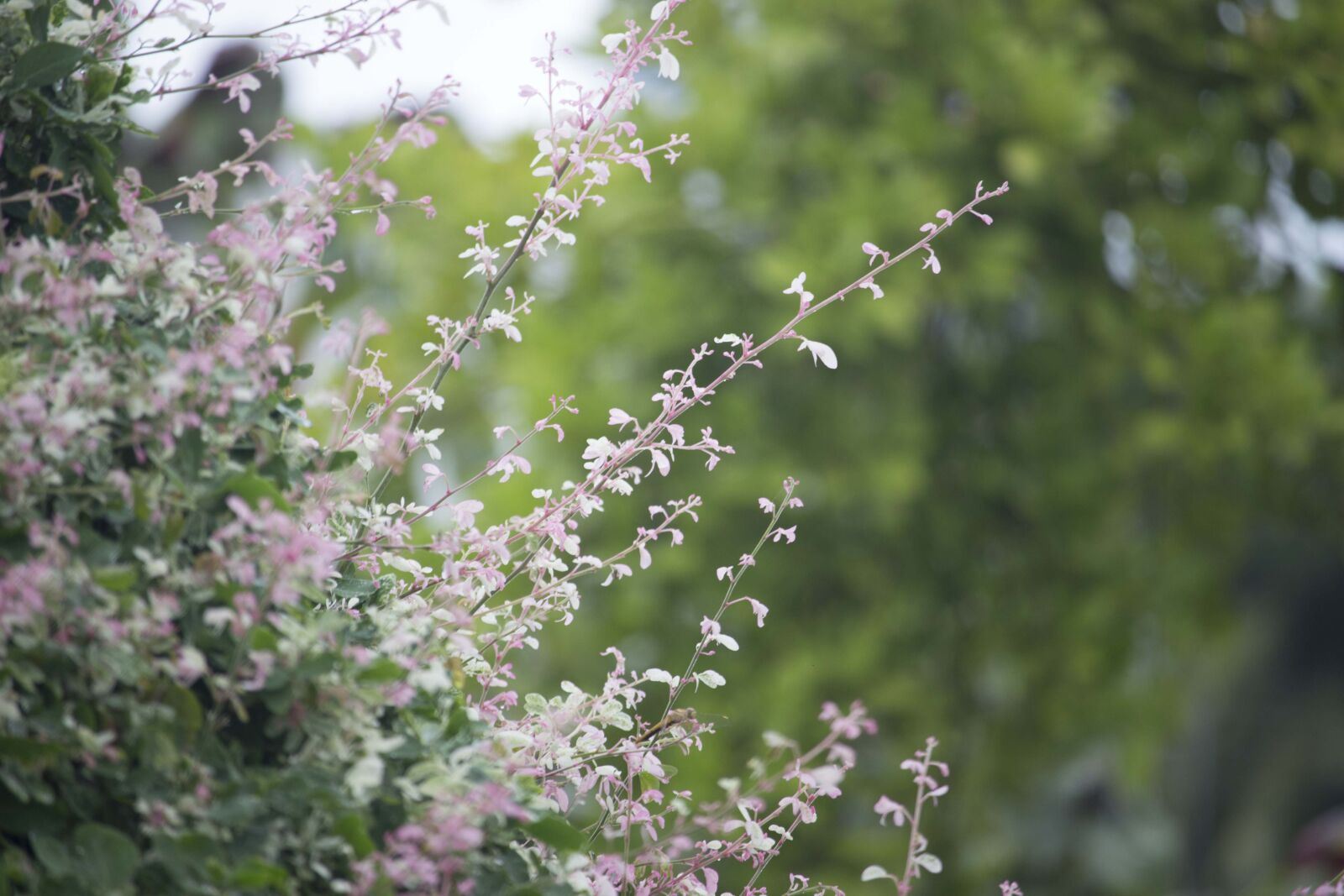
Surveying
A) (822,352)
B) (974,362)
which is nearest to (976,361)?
(974,362)

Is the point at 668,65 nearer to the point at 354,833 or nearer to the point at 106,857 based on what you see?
the point at 354,833

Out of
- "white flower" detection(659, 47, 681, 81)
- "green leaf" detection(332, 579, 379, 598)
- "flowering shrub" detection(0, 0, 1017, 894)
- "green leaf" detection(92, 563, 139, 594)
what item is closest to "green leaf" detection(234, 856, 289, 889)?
"flowering shrub" detection(0, 0, 1017, 894)

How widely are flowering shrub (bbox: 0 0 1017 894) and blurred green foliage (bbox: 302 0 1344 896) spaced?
2617mm

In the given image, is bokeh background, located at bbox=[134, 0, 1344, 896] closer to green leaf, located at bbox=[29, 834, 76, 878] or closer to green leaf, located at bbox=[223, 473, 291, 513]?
green leaf, located at bbox=[223, 473, 291, 513]

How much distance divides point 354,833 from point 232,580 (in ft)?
0.86

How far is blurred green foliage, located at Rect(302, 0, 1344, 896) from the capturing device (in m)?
4.20

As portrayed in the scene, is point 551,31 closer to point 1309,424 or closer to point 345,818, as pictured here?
point 345,818

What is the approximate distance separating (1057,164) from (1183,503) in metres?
1.44

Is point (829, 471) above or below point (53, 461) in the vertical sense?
above

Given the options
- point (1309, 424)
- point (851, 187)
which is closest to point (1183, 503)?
point (1309, 424)

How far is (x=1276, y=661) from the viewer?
7.89 meters

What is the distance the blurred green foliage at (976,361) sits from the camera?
4203mm

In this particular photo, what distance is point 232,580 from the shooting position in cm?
119

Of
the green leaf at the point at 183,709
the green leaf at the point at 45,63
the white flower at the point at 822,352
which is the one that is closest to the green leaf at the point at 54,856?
the green leaf at the point at 183,709
